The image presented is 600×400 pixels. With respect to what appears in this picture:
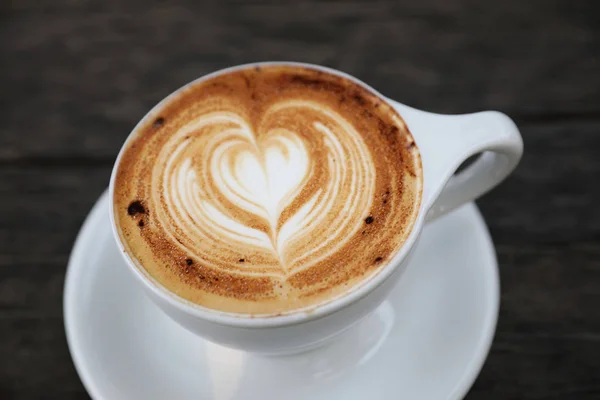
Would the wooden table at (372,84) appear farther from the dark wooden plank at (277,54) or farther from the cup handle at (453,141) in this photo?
the cup handle at (453,141)

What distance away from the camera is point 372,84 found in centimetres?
150

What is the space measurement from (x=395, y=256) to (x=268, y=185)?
8.9 inches

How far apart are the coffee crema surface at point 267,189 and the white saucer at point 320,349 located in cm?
22

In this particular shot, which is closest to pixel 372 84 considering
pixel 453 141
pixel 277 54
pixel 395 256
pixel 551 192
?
pixel 277 54

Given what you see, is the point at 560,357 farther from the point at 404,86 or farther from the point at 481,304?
the point at 404,86

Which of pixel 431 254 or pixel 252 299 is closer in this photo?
pixel 252 299

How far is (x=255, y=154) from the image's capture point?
3.39ft

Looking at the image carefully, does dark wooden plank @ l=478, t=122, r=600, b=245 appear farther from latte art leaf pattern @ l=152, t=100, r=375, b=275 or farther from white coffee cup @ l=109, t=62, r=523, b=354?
latte art leaf pattern @ l=152, t=100, r=375, b=275

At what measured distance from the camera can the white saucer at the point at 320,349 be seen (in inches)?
40.5

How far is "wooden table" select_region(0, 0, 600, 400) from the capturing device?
120 cm

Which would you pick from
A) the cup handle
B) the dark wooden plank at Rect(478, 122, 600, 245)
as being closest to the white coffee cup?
the cup handle

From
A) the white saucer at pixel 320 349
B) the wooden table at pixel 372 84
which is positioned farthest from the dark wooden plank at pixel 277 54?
the white saucer at pixel 320 349

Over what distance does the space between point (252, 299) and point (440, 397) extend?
339 mm

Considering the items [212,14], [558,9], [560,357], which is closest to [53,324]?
[212,14]
